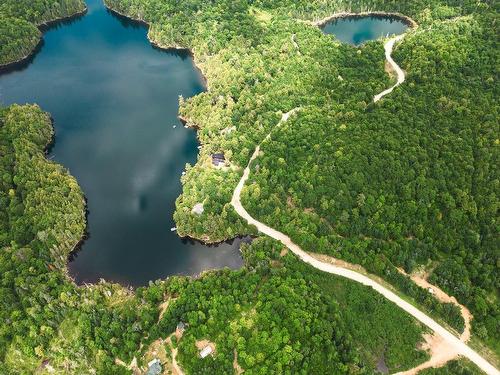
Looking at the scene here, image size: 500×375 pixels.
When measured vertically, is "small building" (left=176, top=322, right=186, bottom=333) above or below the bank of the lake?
below

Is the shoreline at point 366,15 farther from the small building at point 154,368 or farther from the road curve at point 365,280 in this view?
the small building at point 154,368

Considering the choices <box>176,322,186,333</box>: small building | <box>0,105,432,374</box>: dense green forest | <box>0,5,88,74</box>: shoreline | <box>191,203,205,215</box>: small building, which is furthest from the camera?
<box>0,5,88,74</box>: shoreline

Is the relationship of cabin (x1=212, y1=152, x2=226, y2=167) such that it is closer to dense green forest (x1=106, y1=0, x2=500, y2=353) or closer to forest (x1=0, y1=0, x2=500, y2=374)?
dense green forest (x1=106, y1=0, x2=500, y2=353)

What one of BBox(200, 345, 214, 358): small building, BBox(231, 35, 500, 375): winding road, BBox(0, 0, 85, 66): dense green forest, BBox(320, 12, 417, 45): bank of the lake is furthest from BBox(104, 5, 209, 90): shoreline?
BBox(200, 345, 214, 358): small building

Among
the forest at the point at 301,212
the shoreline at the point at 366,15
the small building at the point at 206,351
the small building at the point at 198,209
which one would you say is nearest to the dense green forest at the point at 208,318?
the forest at the point at 301,212

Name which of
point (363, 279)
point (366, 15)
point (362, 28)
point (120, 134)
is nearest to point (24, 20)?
point (120, 134)

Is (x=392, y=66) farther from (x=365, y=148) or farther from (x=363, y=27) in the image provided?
(x=365, y=148)
